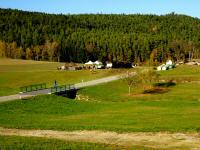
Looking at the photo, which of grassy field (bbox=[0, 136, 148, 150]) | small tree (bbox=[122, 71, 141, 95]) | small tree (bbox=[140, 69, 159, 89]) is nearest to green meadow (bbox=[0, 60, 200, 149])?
grassy field (bbox=[0, 136, 148, 150])

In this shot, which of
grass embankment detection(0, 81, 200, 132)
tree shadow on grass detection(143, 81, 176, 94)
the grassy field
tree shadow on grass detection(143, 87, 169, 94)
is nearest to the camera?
the grassy field

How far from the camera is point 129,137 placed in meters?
34.3

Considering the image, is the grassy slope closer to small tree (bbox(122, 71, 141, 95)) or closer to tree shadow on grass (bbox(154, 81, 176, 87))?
small tree (bbox(122, 71, 141, 95))

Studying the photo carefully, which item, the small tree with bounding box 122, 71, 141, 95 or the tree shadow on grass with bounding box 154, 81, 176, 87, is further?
the tree shadow on grass with bounding box 154, 81, 176, 87

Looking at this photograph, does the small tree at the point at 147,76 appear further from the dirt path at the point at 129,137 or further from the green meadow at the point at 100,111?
the dirt path at the point at 129,137

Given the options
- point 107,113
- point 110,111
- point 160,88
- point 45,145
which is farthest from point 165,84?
point 45,145

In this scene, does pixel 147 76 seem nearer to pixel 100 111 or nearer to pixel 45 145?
pixel 100 111

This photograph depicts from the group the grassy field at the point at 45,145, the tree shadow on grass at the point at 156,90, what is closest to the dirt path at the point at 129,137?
the grassy field at the point at 45,145

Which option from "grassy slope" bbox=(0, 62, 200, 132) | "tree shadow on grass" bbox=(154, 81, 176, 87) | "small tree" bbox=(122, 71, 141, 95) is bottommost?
"grassy slope" bbox=(0, 62, 200, 132)

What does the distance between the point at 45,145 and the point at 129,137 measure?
6.77 meters

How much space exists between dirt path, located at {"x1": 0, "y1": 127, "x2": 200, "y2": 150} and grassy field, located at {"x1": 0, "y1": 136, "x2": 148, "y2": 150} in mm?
1664

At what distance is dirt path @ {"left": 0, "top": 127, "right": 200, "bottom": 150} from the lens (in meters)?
31.8

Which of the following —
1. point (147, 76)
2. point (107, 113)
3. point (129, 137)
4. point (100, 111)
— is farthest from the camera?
point (147, 76)

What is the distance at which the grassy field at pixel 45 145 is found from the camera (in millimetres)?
29667
